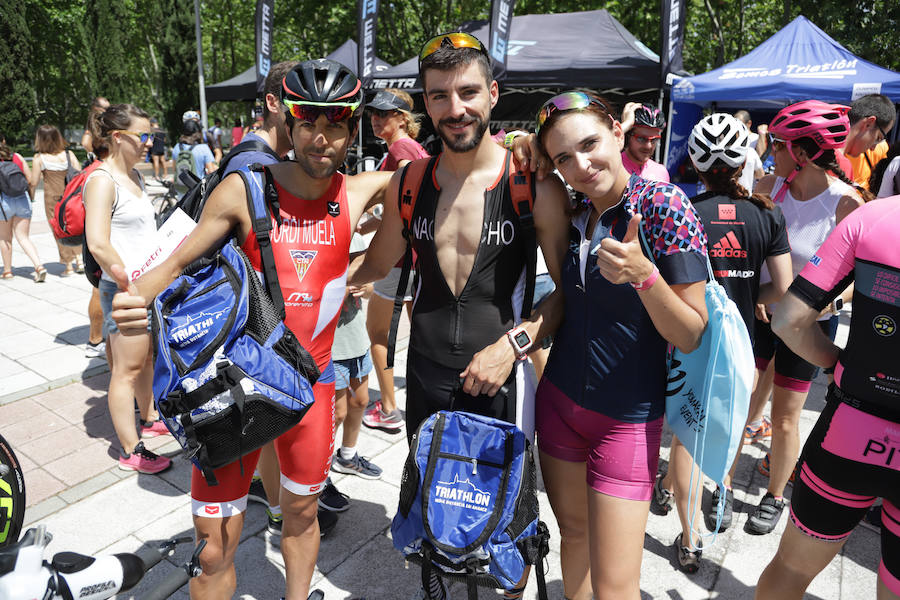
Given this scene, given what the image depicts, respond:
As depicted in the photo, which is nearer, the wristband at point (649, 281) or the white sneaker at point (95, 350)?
the wristband at point (649, 281)

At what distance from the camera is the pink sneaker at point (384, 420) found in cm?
445

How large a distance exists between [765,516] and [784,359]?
92cm

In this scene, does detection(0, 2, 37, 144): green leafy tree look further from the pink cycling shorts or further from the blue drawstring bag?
the blue drawstring bag

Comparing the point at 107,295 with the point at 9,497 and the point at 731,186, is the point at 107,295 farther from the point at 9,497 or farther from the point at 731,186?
the point at 731,186

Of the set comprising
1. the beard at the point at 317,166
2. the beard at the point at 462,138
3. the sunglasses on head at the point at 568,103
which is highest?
the sunglasses on head at the point at 568,103

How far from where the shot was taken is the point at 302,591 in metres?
2.53

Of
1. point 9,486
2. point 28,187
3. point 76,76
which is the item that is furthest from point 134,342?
point 76,76

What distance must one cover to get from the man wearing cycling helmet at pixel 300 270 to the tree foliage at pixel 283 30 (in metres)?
17.6

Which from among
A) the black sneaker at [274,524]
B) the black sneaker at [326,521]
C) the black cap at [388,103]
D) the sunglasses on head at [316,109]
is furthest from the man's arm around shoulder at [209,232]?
the black cap at [388,103]

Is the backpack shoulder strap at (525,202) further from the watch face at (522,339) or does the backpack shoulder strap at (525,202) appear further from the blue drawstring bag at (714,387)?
the blue drawstring bag at (714,387)

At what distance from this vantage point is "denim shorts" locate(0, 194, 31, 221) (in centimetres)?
819

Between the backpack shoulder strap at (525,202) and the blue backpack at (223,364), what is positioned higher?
the backpack shoulder strap at (525,202)

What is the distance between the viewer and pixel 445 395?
2.33 meters

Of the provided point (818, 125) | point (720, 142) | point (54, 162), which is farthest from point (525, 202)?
point (54, 162)
